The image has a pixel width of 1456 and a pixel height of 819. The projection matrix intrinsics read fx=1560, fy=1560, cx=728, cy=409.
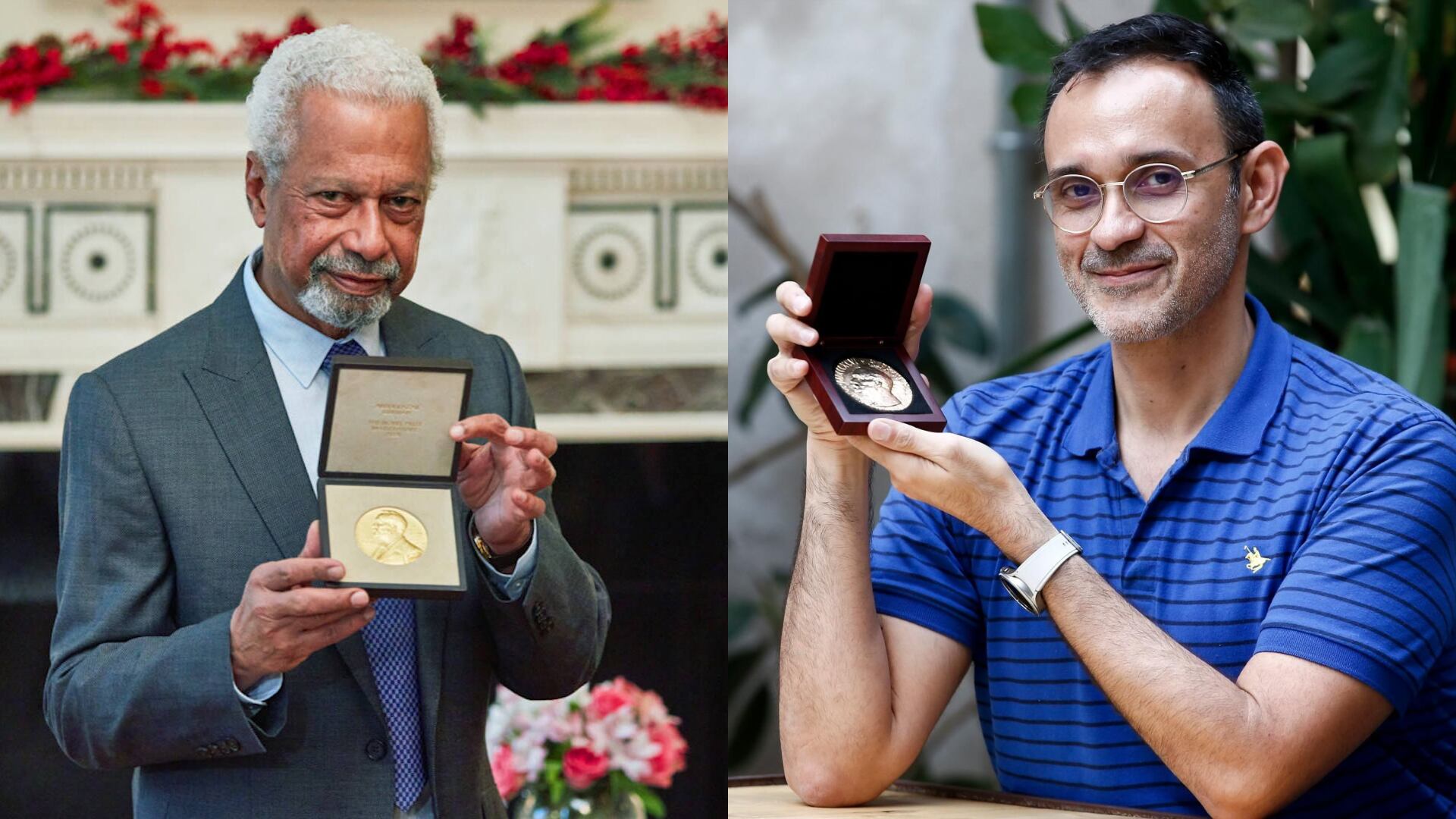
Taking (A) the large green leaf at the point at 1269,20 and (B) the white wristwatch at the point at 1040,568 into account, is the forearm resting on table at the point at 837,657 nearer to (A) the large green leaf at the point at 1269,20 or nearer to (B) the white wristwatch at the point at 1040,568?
(B) the white wristwatch at the point at 1040,568

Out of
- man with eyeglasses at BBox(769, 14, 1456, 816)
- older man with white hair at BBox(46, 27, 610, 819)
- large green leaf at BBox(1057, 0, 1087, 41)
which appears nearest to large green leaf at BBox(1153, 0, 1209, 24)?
large green leaf at BBox(1057, 0, 1087, 41)

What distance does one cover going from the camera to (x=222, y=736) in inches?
57.3

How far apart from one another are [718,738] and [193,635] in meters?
0.57

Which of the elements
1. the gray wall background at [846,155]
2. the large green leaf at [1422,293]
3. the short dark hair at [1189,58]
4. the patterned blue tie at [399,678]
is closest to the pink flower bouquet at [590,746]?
the patterned blue tie at [399,678]

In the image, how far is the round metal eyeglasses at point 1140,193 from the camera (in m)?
1.99

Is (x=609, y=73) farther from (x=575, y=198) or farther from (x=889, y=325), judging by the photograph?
(x=889, y=325)

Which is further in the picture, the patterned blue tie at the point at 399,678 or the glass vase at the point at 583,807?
the glass vase at the point at 583,807

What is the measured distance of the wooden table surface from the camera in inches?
72.1

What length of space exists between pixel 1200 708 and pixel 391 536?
922 mm

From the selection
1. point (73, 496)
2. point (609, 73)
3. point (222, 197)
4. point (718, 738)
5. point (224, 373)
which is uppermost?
point (609, 73)

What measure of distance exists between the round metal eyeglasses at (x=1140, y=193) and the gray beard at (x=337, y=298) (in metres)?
0.92

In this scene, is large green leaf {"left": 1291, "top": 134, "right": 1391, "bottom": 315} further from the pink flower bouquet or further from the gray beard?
the gray beard

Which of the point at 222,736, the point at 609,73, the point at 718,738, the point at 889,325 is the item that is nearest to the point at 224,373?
the point at 222,736

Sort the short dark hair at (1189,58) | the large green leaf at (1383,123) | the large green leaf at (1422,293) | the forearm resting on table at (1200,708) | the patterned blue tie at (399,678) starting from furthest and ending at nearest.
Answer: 1. the large green leaf at (1383,123)
2. the large green leaf at (1422,293)
3. the short dark hair at (1189,58)
4. the forearm resting on table at (1200,708)
5. the patterned blue tie at (399,678)
